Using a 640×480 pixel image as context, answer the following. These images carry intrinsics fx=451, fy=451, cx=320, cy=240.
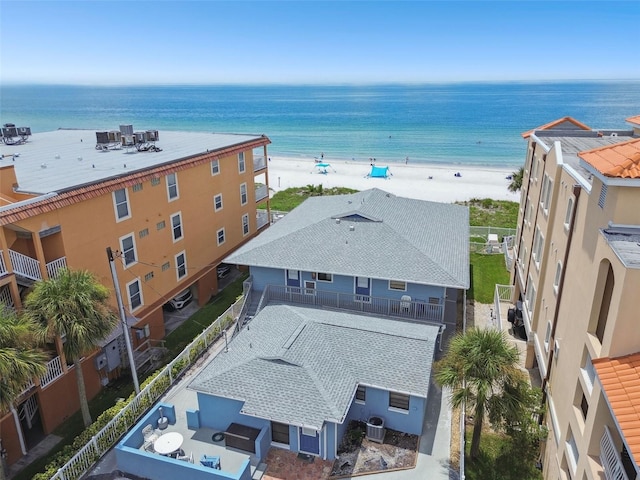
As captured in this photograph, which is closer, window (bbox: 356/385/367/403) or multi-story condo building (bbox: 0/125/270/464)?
window (bbox: 356/385/367/403)

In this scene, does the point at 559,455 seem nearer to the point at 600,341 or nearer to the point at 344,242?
the point at 600,341

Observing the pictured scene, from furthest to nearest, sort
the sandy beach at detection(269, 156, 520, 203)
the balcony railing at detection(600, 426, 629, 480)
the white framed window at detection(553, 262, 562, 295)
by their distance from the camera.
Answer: the sandy beach at detection(269, 156, 520, 203) → the white framed window at detection(553, 262, 562, 295) → the balcony railing at detection(600, 426, 629, 480)

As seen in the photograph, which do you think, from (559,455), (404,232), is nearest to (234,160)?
(404,232)

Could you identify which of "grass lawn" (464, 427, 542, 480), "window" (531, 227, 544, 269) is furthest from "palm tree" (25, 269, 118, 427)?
"window" (531, 227, 544, 269)

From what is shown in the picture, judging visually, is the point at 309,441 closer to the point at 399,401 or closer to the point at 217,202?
the point at 399,401

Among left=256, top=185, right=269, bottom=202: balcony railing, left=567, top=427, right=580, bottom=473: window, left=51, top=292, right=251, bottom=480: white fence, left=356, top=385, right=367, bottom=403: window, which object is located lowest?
left=51, top=292, right=251, bottom=480: white fence

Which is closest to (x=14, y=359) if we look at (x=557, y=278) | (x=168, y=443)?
(x=168, y=443)

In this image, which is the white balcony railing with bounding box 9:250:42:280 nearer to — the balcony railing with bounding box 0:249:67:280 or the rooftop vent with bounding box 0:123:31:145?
the balcony railing with bounding box 0:249:67:280
